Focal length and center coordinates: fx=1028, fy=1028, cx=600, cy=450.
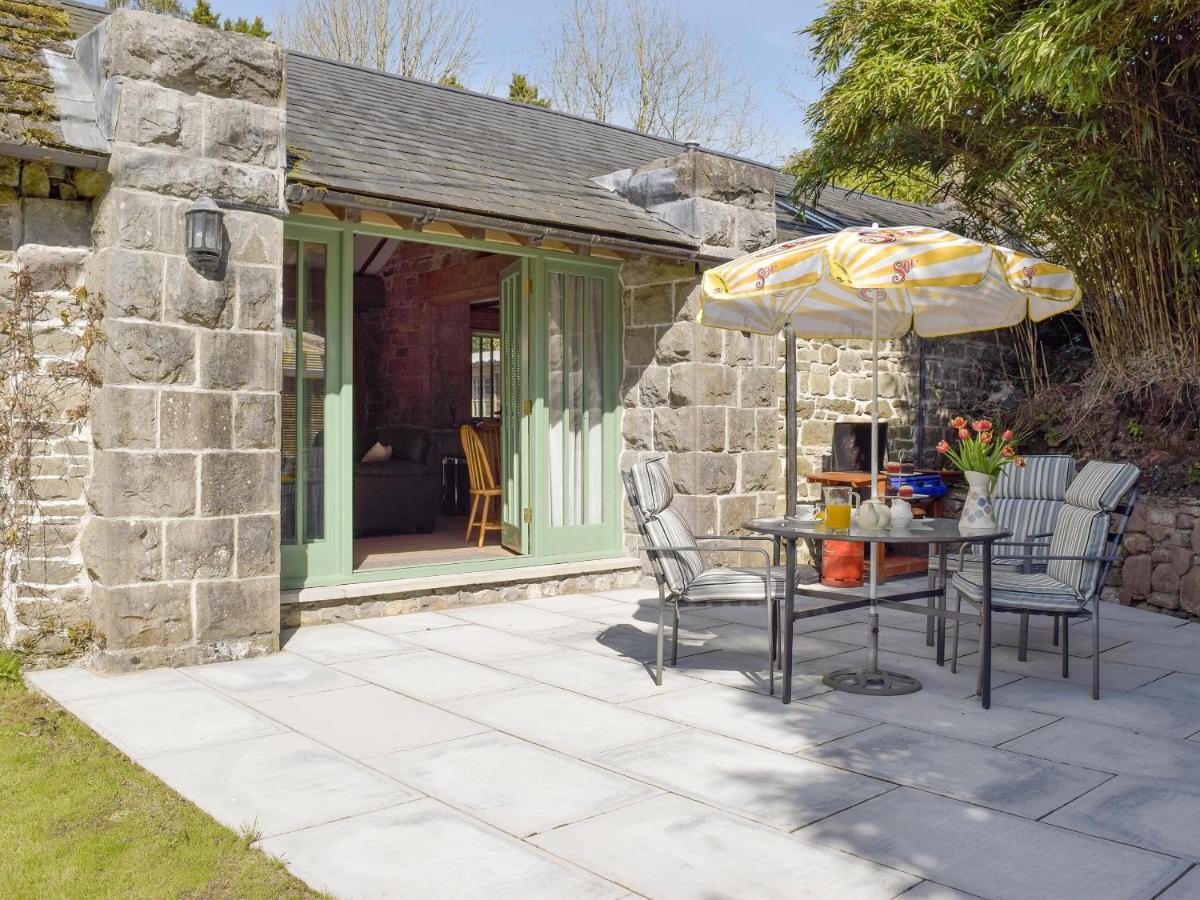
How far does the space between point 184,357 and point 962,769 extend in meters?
3.88

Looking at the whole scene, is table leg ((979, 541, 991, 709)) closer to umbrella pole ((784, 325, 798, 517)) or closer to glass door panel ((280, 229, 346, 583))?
umbrella pole ((784, 325, 798, 517))

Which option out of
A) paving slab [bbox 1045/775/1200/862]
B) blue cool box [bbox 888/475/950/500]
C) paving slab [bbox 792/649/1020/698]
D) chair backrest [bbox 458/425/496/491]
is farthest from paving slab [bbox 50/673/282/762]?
blue cool box [bbox 888/475/950/500]

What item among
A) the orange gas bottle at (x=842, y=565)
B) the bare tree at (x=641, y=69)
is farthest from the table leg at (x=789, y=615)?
the bare tree at (x=641, y=69)

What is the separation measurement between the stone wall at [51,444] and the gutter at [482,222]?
3.36 ft

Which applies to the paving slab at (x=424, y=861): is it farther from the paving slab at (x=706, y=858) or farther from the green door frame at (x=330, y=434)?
the green door frame at (x=330, y=434)

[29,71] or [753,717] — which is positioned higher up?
[29,71]

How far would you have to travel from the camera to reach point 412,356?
11.7 m

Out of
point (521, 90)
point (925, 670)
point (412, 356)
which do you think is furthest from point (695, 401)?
point (521, 90)

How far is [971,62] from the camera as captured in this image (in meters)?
7.27

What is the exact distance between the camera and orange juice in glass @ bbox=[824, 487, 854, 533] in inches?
183

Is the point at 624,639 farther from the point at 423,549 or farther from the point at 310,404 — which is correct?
the point at 423,549

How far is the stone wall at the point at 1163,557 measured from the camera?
6.66 metres

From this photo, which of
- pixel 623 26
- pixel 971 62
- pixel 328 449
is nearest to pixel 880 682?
pixel 328 449

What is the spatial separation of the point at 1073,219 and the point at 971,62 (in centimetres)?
161
